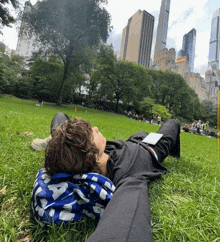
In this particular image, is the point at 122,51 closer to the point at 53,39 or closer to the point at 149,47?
the point at 149,47

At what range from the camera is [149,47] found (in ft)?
394

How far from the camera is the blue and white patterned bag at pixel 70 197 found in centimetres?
108

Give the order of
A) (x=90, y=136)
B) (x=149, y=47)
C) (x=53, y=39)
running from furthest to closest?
(x=149, y=47), (x=53, y=39), (x=90, y=136)

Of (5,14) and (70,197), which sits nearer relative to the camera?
(70,197)

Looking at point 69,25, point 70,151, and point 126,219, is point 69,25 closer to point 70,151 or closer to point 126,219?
point 70,151

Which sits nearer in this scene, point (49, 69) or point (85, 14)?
point (85, 14)

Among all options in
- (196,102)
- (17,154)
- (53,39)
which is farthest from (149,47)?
(17,154)

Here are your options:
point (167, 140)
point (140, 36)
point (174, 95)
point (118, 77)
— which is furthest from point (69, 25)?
point (140, 36)

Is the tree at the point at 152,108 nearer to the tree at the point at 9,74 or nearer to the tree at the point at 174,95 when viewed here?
the tree at the point at 174,95

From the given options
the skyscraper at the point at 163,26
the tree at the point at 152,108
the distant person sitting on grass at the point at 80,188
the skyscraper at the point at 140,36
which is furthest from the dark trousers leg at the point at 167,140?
the skyscraper at the point at 163,26

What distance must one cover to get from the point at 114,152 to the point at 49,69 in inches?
972

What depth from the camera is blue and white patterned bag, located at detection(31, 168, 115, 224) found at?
42.7 inches

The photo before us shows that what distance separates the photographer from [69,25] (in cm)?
1645

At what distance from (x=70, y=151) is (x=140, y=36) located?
13076cm
